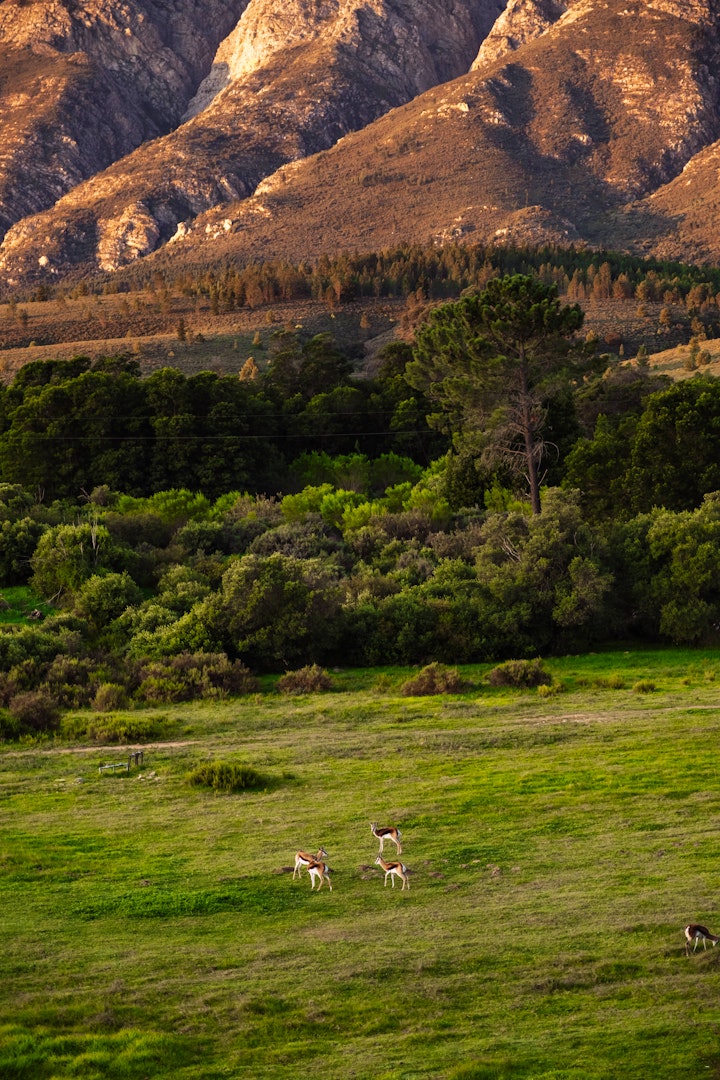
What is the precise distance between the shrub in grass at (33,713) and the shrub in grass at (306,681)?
6.74 m

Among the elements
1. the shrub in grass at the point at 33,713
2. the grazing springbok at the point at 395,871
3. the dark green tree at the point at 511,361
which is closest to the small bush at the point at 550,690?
the shrub in grass at the point at 33,713

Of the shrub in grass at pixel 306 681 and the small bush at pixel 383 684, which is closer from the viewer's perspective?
the small bush at pixel 383 684

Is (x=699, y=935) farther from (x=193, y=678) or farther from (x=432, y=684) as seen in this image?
(x=193, y=678)

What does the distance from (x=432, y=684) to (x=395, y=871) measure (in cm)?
1773

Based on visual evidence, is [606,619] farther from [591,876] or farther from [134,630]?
[591,876]

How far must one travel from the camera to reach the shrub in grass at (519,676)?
3372cm

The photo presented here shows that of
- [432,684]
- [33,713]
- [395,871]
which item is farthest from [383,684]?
[395,871]

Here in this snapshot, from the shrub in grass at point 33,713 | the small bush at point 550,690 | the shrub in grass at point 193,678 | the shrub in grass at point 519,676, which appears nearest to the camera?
the shrub in grass at point 33,713

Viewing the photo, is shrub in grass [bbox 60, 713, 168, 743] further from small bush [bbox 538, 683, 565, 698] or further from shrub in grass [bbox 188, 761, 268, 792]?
small bush [bbox 538, 683, 565, 698]

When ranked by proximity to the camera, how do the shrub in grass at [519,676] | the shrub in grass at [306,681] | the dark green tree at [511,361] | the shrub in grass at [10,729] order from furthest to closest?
the dark green tree at [511,361] → the shrub in grass at [306,681] → the shrub in grass at [519,676] → the shrub in grass at [10,729]

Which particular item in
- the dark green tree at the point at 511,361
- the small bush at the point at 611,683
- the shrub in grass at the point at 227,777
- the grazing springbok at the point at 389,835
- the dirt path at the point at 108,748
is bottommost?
the dirt path at the point at 108,748

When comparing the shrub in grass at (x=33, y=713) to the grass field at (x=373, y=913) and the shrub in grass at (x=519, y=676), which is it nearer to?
the grass field at (x=373, y=913)

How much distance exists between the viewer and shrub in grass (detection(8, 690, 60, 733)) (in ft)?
97.4

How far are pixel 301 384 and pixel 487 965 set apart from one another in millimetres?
73646
